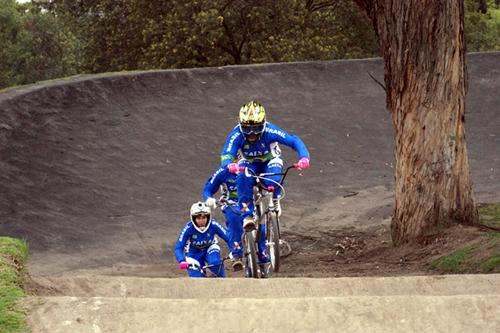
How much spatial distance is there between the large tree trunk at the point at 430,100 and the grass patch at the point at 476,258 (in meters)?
0.73

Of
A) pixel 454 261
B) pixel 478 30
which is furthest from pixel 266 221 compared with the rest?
pixel 478 30

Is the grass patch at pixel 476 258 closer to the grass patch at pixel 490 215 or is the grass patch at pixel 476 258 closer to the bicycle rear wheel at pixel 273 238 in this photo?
the bicycle rear wheel at pixel 273 238

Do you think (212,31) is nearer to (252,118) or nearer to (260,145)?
(260,145)

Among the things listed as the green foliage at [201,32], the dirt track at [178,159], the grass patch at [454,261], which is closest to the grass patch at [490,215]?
the dirt track at [178,159]

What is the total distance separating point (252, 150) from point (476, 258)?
8.05ft

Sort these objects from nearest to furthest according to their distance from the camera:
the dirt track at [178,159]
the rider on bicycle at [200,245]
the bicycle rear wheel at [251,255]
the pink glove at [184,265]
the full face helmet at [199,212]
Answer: the bicycle rear wheel at [251,255] < the pink glove at [184,265] < the full face helmet at [199,212] < the rider on bicycle at [200,245] < the dirt track at [178,159]

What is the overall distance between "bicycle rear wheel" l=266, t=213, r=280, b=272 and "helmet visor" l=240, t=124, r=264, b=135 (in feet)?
2.60

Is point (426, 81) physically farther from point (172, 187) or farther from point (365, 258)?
point (172, 187)

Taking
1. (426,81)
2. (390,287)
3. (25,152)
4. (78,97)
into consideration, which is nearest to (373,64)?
(78,97)

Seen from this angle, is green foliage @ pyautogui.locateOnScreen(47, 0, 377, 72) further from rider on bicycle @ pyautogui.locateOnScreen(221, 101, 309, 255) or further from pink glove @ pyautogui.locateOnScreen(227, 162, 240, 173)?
pink glove @ pyautogui.locateOnScreen(227, 162, 240, 173)

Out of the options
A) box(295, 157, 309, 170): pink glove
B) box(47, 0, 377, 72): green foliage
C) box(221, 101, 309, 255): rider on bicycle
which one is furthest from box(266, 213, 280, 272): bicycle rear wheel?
box(47, 0, 377, 72): green foliage

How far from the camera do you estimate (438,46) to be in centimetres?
974

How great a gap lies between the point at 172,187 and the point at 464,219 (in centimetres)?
571

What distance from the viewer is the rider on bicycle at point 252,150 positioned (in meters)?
8.10
